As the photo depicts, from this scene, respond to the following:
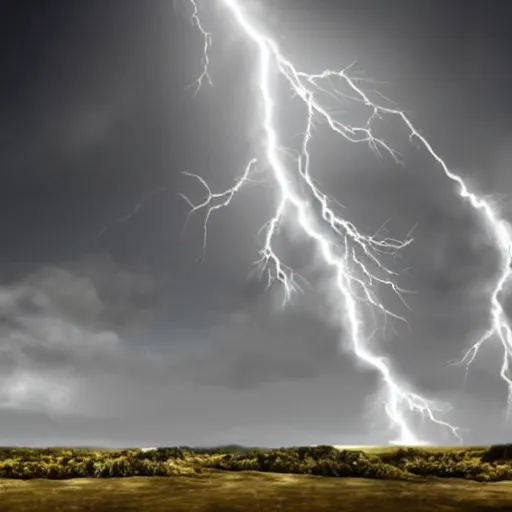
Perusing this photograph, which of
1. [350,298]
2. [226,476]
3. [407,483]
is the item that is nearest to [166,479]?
[226,476]

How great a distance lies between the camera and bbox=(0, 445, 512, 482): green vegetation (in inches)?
336

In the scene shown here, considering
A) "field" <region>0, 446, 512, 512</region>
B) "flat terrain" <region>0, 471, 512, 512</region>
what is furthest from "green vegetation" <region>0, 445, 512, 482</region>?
"flat terrain" <region>0, 471, 512, 512</region>

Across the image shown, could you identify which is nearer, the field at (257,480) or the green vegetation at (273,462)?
the field at (257,480)

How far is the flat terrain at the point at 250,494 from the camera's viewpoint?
6711mm

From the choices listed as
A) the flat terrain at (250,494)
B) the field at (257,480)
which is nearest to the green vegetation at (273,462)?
the field at (257,480)

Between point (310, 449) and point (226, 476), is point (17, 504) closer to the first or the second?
point (226, 476)

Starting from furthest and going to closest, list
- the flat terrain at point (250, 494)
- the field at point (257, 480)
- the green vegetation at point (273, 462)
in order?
the green vegetation at point (273, 462) < the field at point (257, 480) < the flat terrain at point (250, 494)

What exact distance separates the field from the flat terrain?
0.01 metres

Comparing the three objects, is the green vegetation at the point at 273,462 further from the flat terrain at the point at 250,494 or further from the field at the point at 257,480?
the flat terrain at the point at 250,494

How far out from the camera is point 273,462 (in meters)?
8.95

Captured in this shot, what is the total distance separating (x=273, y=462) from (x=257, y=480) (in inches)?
31.3

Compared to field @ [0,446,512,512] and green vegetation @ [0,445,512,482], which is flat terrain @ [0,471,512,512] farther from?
green vegetation @ [0,445,512,482]

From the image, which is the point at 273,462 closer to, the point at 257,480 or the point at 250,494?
the point at 257,480

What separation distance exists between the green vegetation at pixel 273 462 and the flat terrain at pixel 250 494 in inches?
11.4
